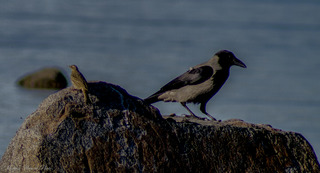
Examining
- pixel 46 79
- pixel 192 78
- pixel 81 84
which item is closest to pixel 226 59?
pixel 192 78

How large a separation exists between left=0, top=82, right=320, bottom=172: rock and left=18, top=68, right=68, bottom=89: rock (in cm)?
1006

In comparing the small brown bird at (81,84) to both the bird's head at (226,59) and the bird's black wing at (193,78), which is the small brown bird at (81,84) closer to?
the bird's black wing at (193,78)

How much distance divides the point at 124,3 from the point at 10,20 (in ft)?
30.4

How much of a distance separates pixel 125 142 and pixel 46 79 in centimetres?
1090

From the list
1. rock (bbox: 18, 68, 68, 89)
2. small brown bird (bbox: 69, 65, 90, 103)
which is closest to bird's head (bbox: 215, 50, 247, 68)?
small brown bird (bbox: 69, 65, 90, 103)

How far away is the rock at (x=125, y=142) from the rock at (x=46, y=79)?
33.0 feet

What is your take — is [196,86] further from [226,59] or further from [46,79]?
[46,79]

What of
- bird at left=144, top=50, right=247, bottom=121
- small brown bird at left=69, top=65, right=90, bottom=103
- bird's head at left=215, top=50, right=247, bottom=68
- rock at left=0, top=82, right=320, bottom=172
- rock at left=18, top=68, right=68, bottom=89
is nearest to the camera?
rock at left=0, top=82, right=320, bottom=172

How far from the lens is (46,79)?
18.3 m

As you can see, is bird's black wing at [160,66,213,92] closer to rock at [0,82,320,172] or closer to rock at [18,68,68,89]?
rock at [0,82,320,172]

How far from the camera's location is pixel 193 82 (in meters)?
11.8

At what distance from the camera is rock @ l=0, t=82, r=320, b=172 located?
7586 mm

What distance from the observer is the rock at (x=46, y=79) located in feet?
59.7

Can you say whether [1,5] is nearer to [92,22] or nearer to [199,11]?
[92,22]
